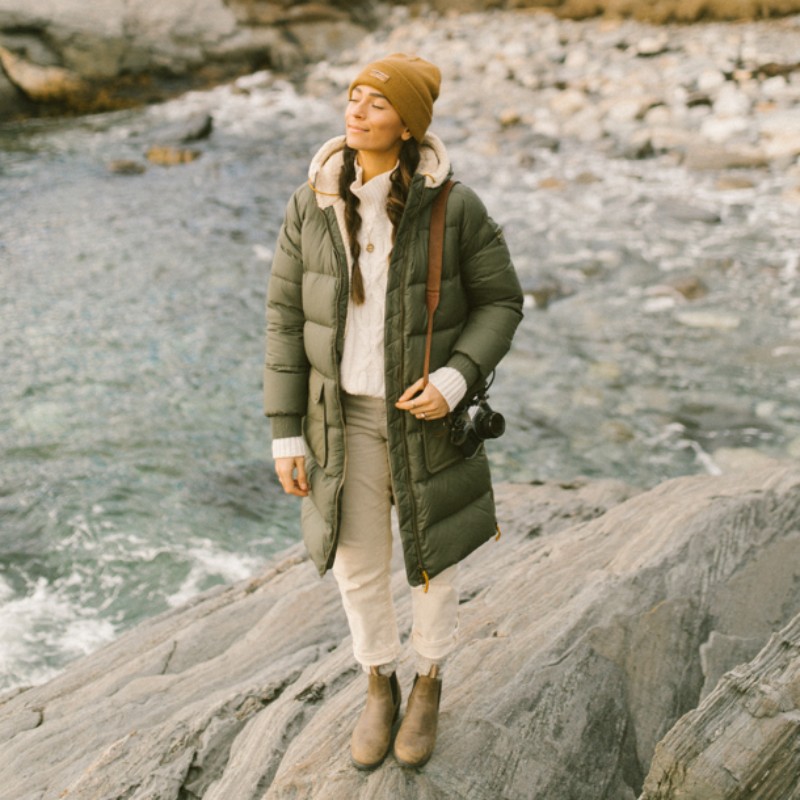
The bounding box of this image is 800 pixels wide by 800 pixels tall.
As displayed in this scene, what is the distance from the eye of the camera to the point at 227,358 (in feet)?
31.6

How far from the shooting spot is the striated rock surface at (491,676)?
3014 millimetres

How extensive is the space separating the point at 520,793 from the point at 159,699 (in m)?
1.87

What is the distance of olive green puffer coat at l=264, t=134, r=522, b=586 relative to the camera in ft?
8.79

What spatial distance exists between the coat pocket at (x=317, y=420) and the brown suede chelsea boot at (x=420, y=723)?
86 centimetres

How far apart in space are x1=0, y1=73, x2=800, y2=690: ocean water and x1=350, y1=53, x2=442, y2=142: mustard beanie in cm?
467

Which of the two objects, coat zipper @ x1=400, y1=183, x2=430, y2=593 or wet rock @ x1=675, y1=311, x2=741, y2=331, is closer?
coat zipper @ x1=400, y1=183, x2=430, y2=593

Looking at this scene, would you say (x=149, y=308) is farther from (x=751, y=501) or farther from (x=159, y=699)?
(x=751, y=501)

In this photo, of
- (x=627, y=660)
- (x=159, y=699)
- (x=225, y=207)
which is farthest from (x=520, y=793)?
(x=225, y=207)

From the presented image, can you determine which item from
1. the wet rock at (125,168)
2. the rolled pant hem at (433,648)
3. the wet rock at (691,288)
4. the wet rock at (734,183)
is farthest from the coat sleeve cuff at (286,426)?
the wet rock at (125,168)

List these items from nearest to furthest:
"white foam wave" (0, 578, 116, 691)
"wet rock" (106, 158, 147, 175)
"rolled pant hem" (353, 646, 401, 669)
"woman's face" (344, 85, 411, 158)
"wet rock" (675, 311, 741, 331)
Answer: "woman's face" (344, 85, 411, 158) → "rolled pant hem" (353, 646, 401, 669) → "white foam wave" (0, 578, 116, 691) → "wet rock" (675, 311, 741, 331) → "wet rock" (106, 158, 147, 175)

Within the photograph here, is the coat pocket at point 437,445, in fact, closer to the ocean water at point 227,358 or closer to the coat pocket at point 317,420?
the coat pocket at point 317,420

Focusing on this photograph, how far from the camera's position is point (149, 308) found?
10789 millimetres

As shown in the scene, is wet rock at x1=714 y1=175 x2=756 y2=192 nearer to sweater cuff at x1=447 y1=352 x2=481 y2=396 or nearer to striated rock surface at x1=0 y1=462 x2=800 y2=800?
striated rock surface at x1=0 y1=462 x2=800 y2=800

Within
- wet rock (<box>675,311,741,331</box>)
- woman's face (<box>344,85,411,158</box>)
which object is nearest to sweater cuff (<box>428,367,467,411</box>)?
woman's face (<box>344,85,411,158</box>)
